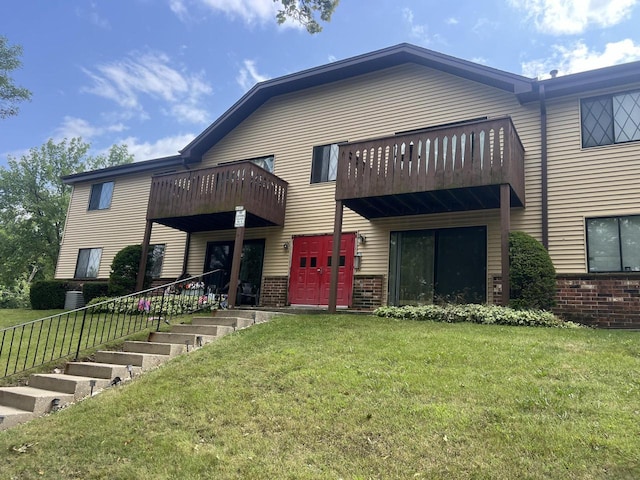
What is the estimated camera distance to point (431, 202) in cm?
1134

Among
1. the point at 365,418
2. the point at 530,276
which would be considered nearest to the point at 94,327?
the point at 365,418

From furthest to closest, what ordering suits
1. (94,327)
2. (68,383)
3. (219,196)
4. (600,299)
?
(219,196)
(94,327)
(600,299)
(68,383)

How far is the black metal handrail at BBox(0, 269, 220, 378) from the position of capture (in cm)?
848

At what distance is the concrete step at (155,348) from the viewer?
25.7ft

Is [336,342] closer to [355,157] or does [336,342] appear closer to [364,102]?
[355,157]

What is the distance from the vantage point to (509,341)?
6.99 metres

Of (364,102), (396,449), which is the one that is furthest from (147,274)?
(396,449)

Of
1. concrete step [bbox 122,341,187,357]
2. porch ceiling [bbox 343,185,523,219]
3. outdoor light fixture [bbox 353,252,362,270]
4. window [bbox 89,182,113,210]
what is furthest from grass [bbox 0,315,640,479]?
window [bbox 89,182,113,210]

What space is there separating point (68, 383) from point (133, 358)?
1.05 metres

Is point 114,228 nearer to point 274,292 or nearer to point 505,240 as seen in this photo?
point 274,292

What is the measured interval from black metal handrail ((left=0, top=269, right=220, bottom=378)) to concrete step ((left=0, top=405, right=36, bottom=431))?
1.64 metres

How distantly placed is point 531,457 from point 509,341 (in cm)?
337

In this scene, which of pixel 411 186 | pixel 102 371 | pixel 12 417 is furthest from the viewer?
pixel 411 186

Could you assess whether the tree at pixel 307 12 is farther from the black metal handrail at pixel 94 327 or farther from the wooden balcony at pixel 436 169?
the black metal handrail at pixel 94 327
